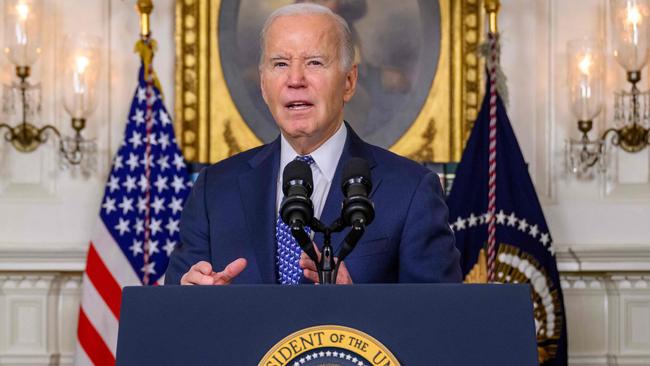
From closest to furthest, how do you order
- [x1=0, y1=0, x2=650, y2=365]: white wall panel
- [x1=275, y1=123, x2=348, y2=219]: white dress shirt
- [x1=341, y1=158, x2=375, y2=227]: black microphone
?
[x1=341, y1=158, x2=375, y2=227]: black microphone
[x1=275, y1=123, x2=348, y2=219]: white dress shirt
[x1=0, y1=0, x2=650, y2=365]: white wall panel

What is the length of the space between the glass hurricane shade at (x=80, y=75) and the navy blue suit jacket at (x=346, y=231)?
9.68 feet

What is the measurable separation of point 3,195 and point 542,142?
290cm

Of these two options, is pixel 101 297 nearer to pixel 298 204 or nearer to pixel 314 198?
pixel 314 198

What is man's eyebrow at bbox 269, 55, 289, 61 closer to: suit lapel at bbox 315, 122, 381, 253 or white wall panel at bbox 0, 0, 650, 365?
suit lapel at bbox 315, 122, 381, 253

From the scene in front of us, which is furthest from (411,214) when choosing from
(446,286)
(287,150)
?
(446,286)

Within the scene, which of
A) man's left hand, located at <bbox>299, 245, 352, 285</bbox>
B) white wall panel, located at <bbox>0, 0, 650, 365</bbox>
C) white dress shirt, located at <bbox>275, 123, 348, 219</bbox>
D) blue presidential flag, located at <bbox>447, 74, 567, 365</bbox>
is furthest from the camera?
white wall panel, located at <bbox>0, 0, 650, 365</bbox>

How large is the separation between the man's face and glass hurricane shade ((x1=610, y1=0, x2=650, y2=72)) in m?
3.26

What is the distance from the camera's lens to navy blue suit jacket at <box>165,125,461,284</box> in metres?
2.59

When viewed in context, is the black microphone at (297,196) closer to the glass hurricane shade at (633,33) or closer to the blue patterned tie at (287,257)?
the blue patterned tie at (287,257)

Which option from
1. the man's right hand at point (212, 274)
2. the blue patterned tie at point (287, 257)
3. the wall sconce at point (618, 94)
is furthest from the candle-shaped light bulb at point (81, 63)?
the man's right hand at point (212, 274)

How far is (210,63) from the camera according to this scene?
5.89 metres

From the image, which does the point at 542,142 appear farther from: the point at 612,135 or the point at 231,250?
the point at 231,250

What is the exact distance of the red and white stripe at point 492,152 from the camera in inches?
215

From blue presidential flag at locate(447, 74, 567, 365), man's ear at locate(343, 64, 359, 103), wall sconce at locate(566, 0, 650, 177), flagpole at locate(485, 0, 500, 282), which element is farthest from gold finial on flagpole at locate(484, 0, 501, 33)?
man's ear at locate(343, 64, 359, 103)
